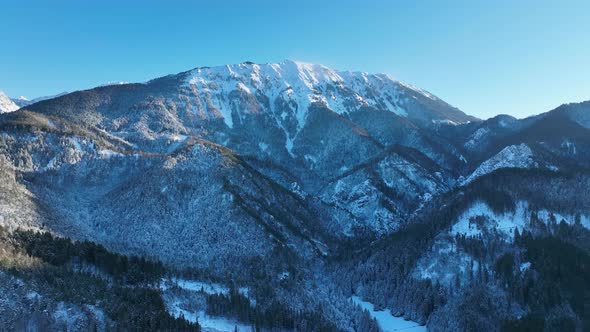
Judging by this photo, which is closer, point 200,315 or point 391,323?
point 200,315

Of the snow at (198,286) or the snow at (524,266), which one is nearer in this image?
the snow at (198,286)

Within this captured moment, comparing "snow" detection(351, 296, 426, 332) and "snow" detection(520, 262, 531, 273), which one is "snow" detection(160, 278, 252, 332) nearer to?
"snow" detection(351, 296, 426, 332)

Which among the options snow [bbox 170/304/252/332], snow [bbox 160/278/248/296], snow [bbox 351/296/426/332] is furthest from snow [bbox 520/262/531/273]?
snow [bbox 160/278/248/296]

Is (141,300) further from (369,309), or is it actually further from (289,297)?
(369,309)

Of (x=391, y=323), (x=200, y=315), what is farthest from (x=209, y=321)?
(x=391, y=323)

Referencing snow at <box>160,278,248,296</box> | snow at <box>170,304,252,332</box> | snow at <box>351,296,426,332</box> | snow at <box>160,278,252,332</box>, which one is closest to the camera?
snow at <box>170,304,252,332</box>

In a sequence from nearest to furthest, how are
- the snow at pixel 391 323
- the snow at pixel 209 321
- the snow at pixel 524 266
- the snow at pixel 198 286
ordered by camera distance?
1. the snow at pixel 209 321
2. the snow at pixel 198 286
3. the snow at pixel 391 323
4. the snow at pixel 524 266

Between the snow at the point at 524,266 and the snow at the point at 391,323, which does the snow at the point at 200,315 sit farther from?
the snow at the point at 524,266

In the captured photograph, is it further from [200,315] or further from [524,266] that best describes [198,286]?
[524,266]

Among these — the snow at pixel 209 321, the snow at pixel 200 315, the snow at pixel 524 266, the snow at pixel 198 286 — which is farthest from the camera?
the snow at pixel 524 266

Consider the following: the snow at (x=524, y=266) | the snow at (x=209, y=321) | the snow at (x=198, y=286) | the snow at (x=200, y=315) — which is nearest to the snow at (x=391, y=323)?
the snow at (x=524, y=266)

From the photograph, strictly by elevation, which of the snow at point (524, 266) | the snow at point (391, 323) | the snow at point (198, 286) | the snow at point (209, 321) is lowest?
the snow at point (209, 321)
